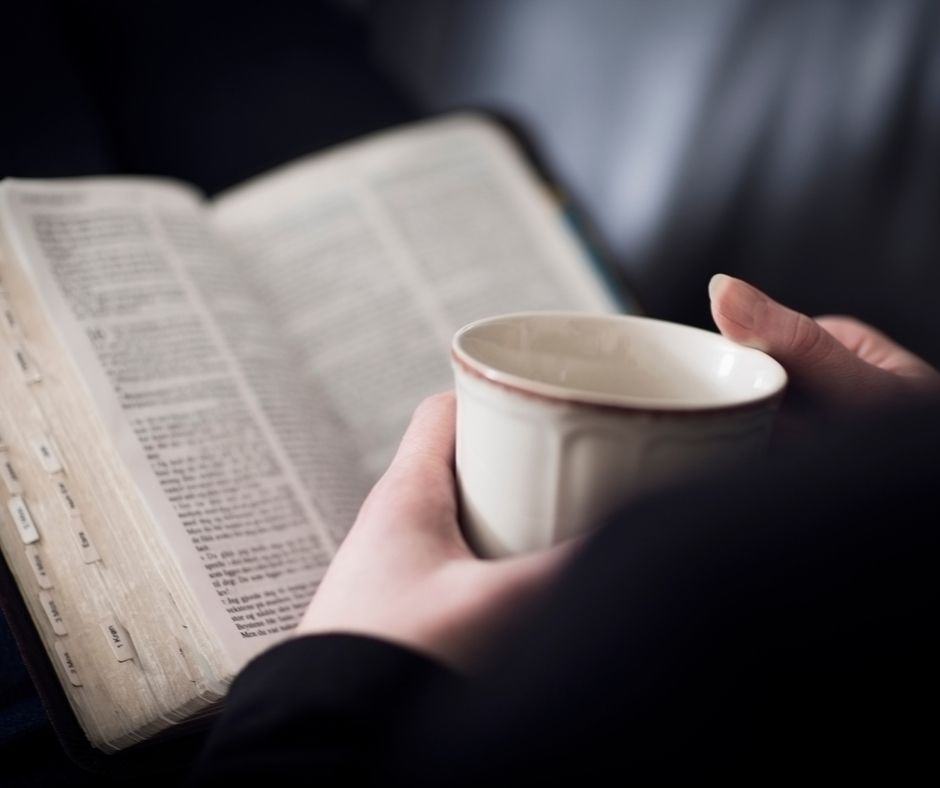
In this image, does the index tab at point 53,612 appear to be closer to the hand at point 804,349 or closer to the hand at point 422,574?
the hand at point 422,574

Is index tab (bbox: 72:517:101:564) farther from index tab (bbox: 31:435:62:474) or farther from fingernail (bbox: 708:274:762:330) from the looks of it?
fingernail (bbox: 708:274:762:330)

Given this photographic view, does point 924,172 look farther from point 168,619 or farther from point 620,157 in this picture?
point 168,619

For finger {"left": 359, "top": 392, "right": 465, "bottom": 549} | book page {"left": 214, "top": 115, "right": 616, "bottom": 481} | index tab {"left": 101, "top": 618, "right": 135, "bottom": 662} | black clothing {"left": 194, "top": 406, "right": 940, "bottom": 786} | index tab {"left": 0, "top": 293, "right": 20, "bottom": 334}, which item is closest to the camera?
black clothing {"left": 194, "top": 406, "right": 940, "bottom": 786}

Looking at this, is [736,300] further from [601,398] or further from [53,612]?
[53,612]

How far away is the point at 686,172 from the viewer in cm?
93

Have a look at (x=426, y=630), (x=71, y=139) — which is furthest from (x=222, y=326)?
(x=426, y=630)

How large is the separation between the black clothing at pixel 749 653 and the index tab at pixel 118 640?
26 cm

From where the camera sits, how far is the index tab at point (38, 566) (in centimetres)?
47

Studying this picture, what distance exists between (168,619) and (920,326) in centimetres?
63

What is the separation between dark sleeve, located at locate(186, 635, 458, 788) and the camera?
27cm

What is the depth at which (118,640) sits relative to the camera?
460 mm

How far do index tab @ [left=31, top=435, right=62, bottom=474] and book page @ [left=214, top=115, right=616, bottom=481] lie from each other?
21cm

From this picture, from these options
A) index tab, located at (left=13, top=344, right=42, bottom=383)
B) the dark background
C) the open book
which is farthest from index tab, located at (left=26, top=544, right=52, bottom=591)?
the dark background

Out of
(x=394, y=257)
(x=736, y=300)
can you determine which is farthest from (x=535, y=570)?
(x=394, y=257)
